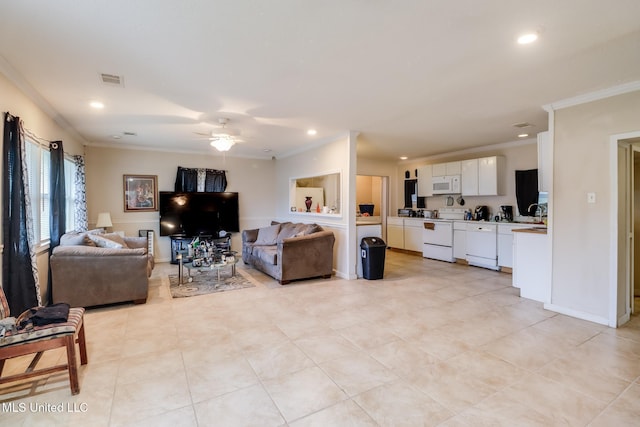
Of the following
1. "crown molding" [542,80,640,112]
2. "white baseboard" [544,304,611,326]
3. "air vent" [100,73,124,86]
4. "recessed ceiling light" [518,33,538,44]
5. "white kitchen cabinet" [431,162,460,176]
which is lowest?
"white baseboard" [544,304,611,326]

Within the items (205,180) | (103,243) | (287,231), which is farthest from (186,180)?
(103,243)

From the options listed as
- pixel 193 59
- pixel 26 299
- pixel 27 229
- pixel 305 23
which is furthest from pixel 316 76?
pixel 26 299

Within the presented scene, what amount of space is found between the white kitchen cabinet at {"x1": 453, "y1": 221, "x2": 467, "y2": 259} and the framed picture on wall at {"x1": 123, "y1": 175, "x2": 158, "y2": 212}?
6495 mm

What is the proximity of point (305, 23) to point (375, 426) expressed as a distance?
2584mm

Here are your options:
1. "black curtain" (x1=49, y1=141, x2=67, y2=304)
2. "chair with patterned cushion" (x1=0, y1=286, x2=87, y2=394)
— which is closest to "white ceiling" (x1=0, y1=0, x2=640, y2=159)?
"black curtain" (x1=49, y1=141, x2=67, y2=304)

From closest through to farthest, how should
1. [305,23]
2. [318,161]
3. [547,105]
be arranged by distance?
[305,23], [547,105], [318,161]

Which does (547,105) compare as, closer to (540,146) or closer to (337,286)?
(540,146)

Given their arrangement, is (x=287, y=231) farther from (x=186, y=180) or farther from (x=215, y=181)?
(x=186, y=180)

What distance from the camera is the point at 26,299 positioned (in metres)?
2.92

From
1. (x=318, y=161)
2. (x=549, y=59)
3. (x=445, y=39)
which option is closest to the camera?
(x=445, y=39)

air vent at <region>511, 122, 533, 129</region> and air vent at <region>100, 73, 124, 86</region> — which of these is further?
air vent at <region>511, 122, 533, 129</region>

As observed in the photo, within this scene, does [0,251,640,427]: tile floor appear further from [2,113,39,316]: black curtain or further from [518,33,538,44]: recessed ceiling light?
[518,33,538,44]: recessed ceiling light

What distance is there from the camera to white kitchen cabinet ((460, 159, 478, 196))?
643 centimetres

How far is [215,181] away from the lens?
7184mm
